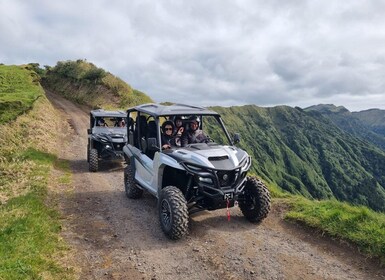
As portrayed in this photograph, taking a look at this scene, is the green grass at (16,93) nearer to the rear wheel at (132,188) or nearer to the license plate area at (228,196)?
the rear wheel at (132,188)

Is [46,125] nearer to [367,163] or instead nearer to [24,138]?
[24,138]

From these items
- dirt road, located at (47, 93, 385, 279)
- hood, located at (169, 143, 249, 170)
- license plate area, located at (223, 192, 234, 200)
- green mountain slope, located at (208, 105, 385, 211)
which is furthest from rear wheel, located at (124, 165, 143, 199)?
green mountain slope, located at (208, 105, 385, 211)

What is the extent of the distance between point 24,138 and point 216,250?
14909 millimetres

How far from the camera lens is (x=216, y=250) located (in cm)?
674

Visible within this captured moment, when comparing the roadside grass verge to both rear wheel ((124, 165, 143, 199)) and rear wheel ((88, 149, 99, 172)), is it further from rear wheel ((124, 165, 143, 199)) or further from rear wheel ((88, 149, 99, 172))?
rear wheel ((88, 149, 99, 172))

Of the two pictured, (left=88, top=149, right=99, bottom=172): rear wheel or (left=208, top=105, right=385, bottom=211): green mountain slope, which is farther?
(left=208, top=105, right=385, bottom=211): green mountain slope

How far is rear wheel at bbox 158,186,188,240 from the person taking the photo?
6.94m

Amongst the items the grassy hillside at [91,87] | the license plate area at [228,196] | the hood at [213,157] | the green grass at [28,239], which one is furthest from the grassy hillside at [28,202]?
the grassy hillside at [91,87]

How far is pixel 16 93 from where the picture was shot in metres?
29.7

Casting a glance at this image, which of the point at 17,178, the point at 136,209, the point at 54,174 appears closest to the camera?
the point at 136,209

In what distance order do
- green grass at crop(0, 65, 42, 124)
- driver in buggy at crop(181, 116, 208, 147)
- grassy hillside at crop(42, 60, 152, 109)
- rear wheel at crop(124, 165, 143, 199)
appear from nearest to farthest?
driver in buggy at crop(181, 116, 208, 147), rear wheel at crop(124, 165, 143, 199), green grass at crop(0, 65, 42, 124), grassy hillside at crop(42, 60, 152, 109)

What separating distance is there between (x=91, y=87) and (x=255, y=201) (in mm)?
34427

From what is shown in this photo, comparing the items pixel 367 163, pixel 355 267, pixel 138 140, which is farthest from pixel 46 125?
pixel 367 163

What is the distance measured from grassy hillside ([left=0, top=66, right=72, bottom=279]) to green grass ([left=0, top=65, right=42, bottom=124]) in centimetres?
34
